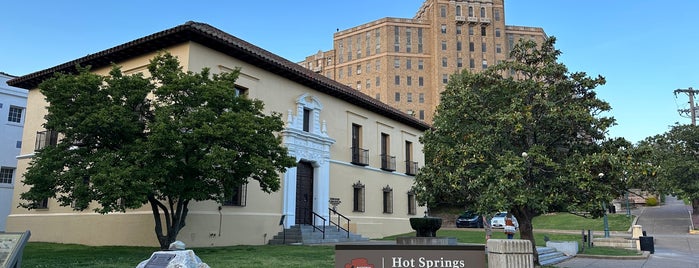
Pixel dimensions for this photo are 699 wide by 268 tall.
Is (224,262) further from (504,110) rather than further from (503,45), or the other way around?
(503,45)

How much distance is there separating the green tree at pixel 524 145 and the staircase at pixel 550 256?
274 cm

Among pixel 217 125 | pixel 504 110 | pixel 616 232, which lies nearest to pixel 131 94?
pixel 217 125

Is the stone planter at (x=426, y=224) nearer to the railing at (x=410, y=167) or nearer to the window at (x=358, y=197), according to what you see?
the window at (x=358, y=197)

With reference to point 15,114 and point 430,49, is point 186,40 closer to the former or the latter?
point 15,114

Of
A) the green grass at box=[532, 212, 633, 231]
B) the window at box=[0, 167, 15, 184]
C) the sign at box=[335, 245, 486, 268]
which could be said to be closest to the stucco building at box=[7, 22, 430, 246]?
the window at box=[0, 167, 15, 184]

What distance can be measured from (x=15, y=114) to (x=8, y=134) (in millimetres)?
1291

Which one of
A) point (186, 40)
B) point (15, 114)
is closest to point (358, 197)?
point (186, 40)

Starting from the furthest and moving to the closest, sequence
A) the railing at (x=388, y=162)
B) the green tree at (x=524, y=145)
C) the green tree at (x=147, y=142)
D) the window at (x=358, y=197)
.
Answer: the railing at (x=388, y=162), the window at (x=358, y=197), the green tree at (x=147, y=142), the green tree at (x=524, y=145)

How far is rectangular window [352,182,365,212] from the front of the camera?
23.2m

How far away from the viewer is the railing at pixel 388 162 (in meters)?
25.9

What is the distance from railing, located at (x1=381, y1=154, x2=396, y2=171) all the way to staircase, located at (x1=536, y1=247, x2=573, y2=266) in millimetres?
10487

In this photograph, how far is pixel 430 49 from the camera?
76.7 metres

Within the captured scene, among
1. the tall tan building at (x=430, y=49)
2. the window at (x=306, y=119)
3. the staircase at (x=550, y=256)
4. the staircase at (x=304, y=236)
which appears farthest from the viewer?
the tall tan building at (x=430, y=49)

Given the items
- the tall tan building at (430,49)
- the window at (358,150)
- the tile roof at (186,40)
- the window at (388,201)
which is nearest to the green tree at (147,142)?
the tile roof at (186,40)
